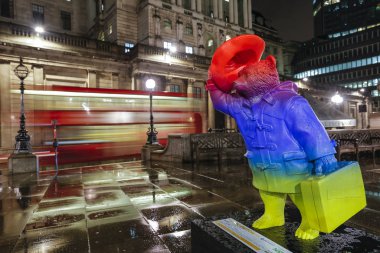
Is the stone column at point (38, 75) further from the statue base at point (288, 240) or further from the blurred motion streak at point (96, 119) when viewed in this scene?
the statue base at point (288, 240)

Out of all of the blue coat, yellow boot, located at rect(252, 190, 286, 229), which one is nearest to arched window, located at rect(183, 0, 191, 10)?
the blue coat

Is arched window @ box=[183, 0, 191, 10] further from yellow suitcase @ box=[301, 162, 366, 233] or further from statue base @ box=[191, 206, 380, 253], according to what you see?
yellow suitcase @ box=[301, 162, 366, 233]

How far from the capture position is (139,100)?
692 inches

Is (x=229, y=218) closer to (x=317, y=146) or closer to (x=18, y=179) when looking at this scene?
(x=317, y=146)

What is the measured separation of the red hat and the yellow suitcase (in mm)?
1226

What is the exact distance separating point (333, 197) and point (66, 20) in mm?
38829

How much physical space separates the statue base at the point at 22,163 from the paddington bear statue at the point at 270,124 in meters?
10.8

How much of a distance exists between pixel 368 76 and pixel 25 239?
86.4m

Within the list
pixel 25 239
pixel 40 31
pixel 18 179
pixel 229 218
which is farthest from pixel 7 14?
pixel 229 218

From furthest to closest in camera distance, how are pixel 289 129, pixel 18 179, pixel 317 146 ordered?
pixel 18 179 < pixel 289 129 < pixel 317 146

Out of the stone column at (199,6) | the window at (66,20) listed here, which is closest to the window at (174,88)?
the stone column at (199,6)

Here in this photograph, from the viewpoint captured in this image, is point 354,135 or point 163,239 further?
point 354,135

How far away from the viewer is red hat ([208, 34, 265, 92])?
101 inches

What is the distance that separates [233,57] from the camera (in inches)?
105
